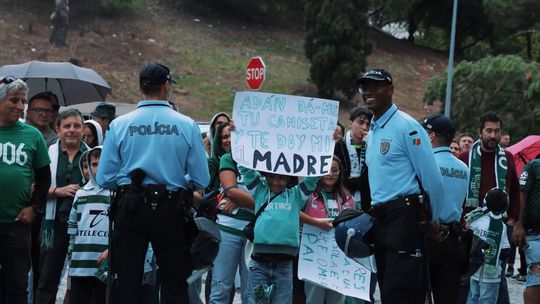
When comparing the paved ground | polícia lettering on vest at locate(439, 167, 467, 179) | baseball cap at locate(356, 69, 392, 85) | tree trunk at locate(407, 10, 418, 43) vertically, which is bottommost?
the paved ground

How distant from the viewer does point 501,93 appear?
2802cm

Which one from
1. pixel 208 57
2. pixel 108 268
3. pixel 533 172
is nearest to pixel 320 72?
pixel 208 57

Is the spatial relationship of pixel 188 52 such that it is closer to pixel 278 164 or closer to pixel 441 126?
pixel 278 164

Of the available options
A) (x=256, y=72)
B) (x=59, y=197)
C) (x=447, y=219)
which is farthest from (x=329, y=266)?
(x=256, y=72)

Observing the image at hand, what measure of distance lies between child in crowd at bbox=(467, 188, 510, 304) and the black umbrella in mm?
5320

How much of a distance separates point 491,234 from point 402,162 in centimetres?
289

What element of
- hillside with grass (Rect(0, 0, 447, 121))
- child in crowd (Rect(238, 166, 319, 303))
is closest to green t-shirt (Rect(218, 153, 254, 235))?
child in crowd (Rect(238, 166, 319, 303))

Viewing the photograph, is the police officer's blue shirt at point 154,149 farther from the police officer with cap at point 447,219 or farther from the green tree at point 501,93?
the green tree at point 501,93

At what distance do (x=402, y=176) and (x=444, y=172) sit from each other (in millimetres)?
1208

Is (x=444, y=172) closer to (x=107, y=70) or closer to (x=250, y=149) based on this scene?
(x=250, y=149)

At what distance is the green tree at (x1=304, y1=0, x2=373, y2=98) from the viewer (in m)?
35.2

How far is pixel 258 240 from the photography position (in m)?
7.27

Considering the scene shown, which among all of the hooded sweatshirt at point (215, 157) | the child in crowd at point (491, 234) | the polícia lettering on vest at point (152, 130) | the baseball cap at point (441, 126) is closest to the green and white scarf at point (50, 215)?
the hooded sweatshirt at point (215, 157)

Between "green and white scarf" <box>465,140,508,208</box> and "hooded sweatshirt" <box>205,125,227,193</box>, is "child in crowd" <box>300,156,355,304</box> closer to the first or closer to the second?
"hooded sweatshirt" <box>205,125,227,193</box>
